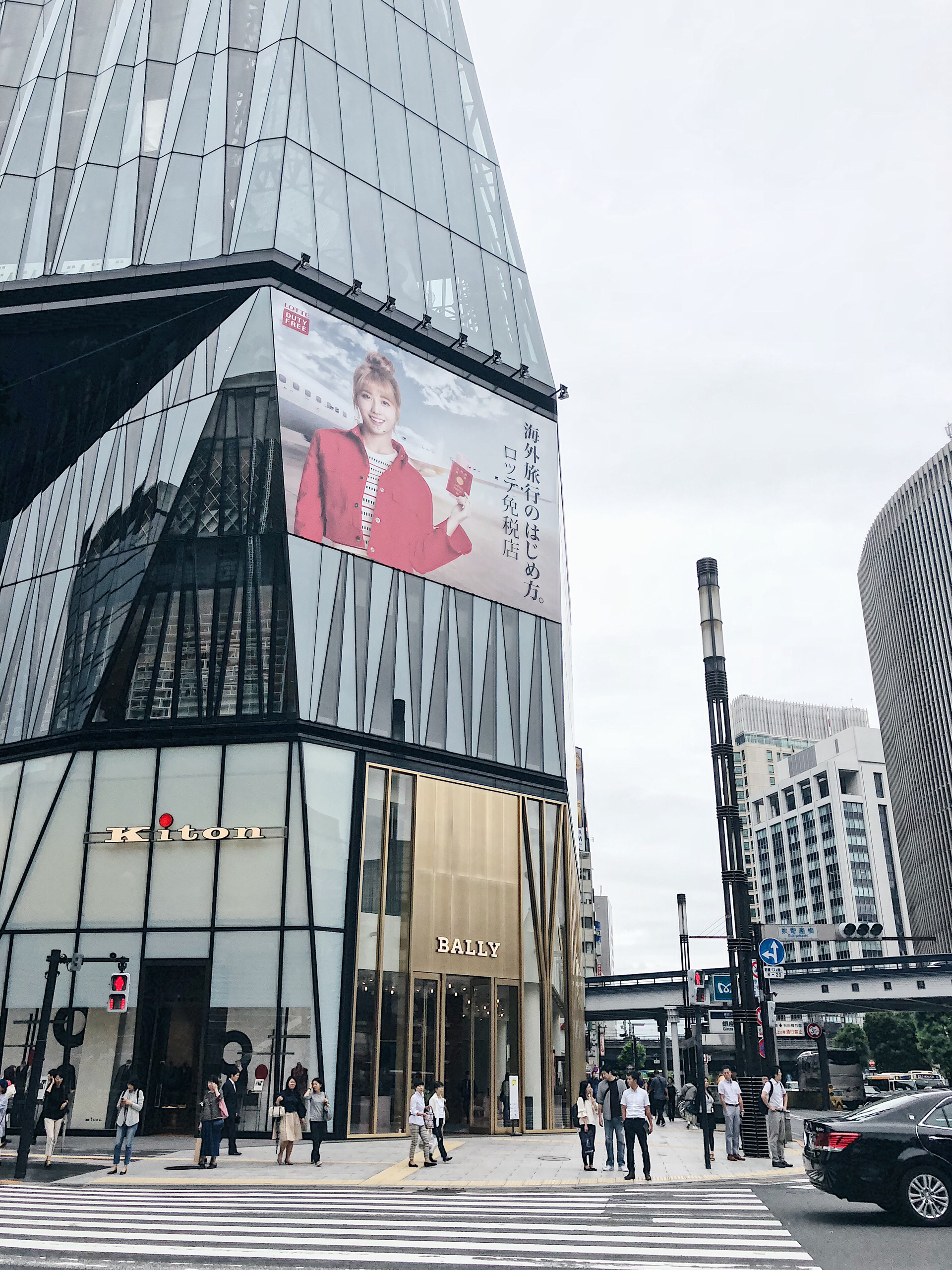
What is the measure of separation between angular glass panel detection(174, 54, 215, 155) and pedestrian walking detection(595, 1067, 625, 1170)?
108 feet

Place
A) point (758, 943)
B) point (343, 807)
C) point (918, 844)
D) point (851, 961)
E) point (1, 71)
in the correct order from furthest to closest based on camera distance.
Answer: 1. point (918, 844)
2. point (851, 961)
3. point (1, 71)
4. point (343, 807)
5. point (758, 943)

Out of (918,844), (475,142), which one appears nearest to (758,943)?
(475,142)

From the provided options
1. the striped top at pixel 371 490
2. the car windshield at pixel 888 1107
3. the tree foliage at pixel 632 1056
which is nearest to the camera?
the car windshield at pixel 888 1107

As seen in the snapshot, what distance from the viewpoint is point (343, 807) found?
30.8 meters

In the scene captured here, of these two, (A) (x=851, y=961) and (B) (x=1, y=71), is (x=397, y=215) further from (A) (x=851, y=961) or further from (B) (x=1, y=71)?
(A) (x=851, y=961)

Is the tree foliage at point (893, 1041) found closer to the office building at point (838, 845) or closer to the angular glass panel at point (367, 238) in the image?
the angular glass panel at point (367, 238)

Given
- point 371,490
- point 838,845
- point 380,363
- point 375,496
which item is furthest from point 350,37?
point 838,845

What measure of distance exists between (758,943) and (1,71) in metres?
45.5

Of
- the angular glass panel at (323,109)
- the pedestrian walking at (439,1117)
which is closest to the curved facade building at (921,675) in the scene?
the angular glass panel at (323,109)

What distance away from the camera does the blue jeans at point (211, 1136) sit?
20484mm

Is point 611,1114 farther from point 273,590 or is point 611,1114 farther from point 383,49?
point 383,49

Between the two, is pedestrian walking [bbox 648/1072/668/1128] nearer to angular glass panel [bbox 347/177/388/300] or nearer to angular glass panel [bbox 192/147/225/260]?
angular glass panel [bbox 347/177/388/300]

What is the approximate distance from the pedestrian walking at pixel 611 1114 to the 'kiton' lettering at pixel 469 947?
1135 centimetres

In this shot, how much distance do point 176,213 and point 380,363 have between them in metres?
8.70
